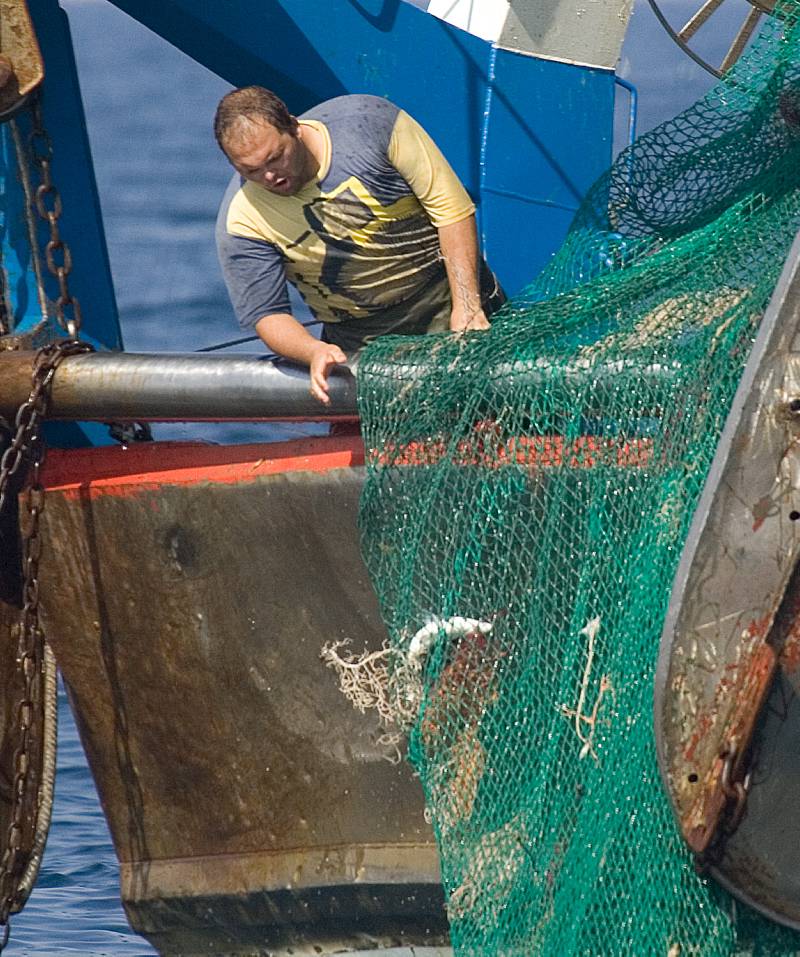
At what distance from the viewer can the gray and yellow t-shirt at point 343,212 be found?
15.5 feet

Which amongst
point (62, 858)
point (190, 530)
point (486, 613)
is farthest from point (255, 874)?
point (62, 858)

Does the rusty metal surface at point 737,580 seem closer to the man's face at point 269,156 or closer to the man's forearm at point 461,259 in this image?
the man's forearm at point 461,259

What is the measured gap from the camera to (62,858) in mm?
7316

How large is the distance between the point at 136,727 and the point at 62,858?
2.73 metres

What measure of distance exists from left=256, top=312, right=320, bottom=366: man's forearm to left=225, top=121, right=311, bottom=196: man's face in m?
0.36

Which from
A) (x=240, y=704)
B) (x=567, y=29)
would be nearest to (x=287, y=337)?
(x=240, y=704)

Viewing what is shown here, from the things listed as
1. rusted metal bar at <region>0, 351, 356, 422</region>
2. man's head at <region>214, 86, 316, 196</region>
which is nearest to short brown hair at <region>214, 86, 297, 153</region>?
man's head at <region>214, 86, 316, 196</region>

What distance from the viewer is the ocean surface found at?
6.91 metres

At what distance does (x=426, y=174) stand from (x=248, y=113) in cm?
54

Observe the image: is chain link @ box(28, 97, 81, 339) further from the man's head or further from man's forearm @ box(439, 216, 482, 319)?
man's forearm @ box(439, 216, 482, 319)

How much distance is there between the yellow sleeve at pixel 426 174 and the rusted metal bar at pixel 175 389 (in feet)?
2.46

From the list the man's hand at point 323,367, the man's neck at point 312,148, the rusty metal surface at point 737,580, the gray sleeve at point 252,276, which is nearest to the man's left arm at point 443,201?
the man's neck at point 312,148

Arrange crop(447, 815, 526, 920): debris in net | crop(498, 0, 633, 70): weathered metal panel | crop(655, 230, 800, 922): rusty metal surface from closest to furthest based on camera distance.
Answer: crop(655, 230, 800, 922): rusty metal surface
crop(447, 815, 526, 920): debris in net
crop(498, 0, 633, 70): weathered metal panel

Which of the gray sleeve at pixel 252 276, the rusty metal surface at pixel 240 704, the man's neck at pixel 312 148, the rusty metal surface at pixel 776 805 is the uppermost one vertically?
the man's neck at pixel 312 148
